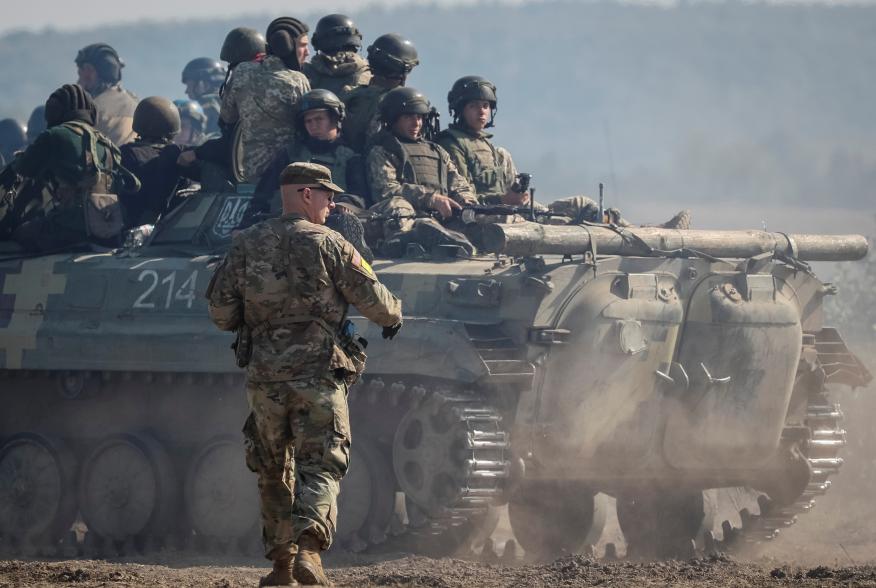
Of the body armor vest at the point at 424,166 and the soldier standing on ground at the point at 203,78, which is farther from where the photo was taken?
the soldier standing on ground at the point at 203,78

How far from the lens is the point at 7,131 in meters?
29.5

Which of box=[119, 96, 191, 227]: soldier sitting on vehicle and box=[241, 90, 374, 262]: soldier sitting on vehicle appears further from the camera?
box=[119, 96, 191, 227]: soldier sitting on vehicle

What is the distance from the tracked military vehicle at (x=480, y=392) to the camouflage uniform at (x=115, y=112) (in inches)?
358

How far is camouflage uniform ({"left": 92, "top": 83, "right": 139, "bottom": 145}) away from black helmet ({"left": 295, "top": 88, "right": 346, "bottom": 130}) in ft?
30.1

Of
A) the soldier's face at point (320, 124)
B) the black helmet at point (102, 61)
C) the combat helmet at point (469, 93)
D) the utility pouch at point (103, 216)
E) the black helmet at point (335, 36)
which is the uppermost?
the black helmet at point (102, 61)

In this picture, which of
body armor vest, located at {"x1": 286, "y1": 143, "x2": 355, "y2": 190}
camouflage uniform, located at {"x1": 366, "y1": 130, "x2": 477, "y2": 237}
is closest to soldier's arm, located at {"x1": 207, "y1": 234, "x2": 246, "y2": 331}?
camouflage uniform, located at {"x1": 366, "y1": 130, "x2": 477, "y2": 237}

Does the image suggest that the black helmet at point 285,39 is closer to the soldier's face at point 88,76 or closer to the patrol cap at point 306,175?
the patrol cap at point 306,175

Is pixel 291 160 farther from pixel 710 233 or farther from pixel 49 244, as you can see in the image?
pixel 710 233

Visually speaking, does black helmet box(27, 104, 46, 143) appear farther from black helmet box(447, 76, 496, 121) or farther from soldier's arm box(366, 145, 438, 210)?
soldier's arm box(366, 145, 438, 210)

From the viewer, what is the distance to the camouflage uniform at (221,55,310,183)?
17.7m

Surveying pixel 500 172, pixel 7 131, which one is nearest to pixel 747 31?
pixel 7 131

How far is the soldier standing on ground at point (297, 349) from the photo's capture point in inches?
415

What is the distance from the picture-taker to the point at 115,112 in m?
26.7

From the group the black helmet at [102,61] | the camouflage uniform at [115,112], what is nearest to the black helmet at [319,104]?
the camouflage uniform at [115,112]
